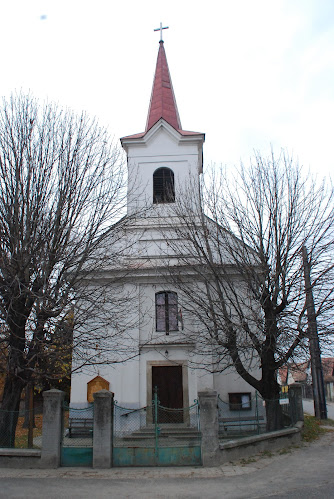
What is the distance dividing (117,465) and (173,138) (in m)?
14.1

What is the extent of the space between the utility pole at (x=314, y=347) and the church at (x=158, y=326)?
109 inches

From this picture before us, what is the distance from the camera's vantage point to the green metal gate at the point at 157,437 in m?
10.4

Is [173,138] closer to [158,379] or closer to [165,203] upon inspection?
[165,203]

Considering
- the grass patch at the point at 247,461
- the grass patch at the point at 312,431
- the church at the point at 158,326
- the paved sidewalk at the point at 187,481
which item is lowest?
the paved sidewalk at the point at 187,481

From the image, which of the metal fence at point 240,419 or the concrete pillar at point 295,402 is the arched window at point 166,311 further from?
the concrete pillar at point 295,402

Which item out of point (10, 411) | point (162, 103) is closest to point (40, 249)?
point (10, 411)

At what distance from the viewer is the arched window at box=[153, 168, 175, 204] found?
18.9 meters

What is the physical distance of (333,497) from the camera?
24.6 feet

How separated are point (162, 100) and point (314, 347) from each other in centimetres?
1337

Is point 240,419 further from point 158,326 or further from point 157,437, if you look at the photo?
point 157,437

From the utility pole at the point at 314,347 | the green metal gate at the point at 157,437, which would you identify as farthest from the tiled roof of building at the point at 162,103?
the green metal gate at the point at 157,437

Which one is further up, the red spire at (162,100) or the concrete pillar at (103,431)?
the red spire at (162,100)

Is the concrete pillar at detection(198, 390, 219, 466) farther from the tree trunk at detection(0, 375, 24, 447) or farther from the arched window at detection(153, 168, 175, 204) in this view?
the arched window at detection(153, 168, 175, 204)

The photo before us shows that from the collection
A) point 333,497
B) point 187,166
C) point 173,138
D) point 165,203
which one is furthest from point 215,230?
point 333,497
